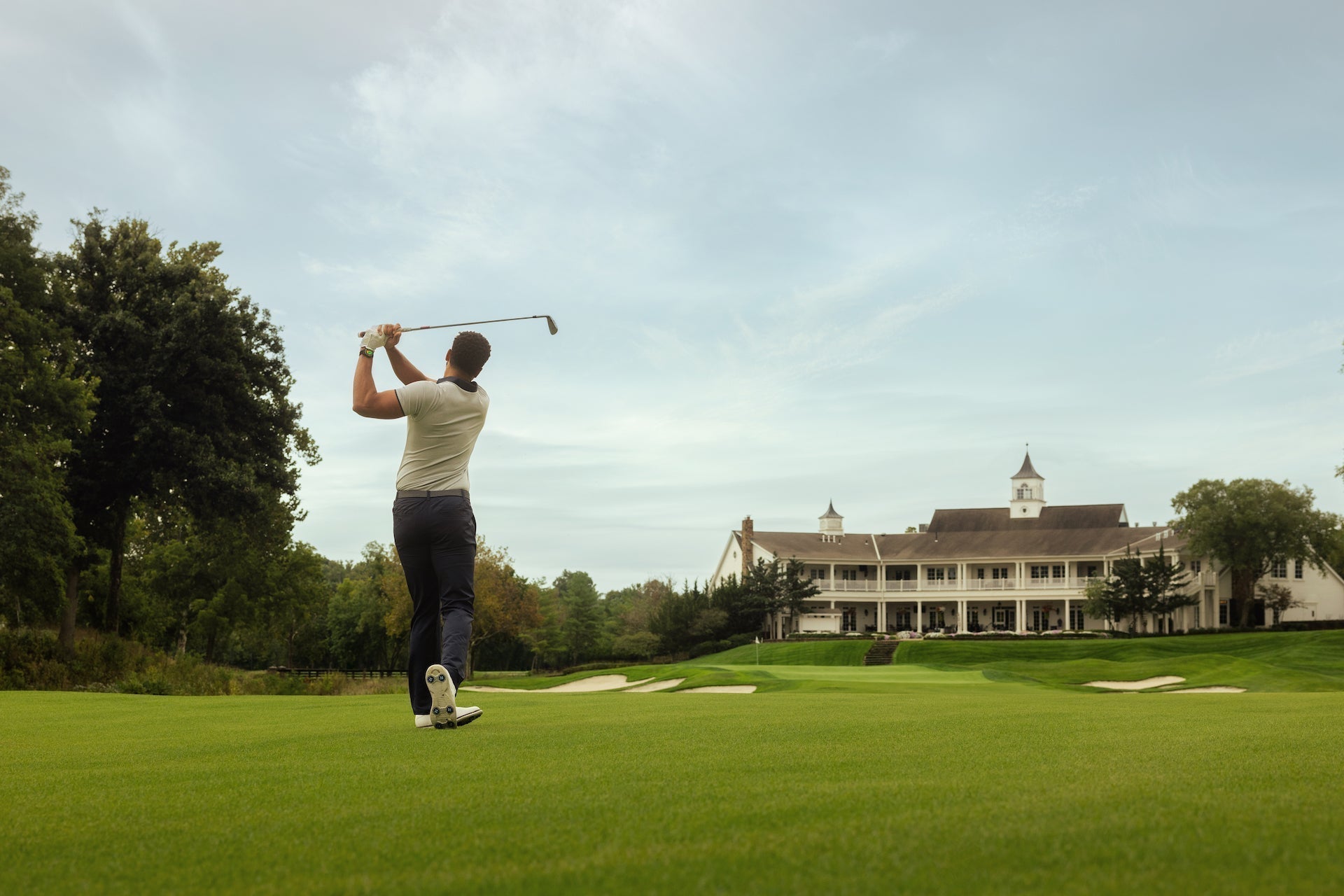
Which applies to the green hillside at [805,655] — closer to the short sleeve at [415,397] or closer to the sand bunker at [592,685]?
the sand bunker at [592,685]

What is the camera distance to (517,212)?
21344 millimetres

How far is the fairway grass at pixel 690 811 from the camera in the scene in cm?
244

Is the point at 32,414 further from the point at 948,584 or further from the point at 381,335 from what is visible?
the point at 948,584

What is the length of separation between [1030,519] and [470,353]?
7780cm

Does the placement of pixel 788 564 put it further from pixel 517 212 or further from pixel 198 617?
pixel 517 212

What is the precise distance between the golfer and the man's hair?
14cm

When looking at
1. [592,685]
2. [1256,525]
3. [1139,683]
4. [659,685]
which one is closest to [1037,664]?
[1139,683]

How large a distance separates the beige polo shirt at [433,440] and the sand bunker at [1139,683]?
27.9 meters

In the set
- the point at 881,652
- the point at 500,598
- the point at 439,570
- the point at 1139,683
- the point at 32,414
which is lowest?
the point at 881,652

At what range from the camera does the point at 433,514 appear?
6586 millimetres

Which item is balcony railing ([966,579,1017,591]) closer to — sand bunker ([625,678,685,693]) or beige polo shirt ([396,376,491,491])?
sand bunker ([625,678,685,693])

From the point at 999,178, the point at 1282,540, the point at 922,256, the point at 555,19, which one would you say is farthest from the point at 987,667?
the point at 555,19

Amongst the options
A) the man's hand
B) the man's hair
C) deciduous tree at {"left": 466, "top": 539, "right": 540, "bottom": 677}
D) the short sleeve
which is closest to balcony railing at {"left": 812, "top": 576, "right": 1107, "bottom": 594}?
deciduous tree at {"left": 466, "top": 539, "right": 540, "bottom": 677}

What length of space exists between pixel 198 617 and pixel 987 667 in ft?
139
